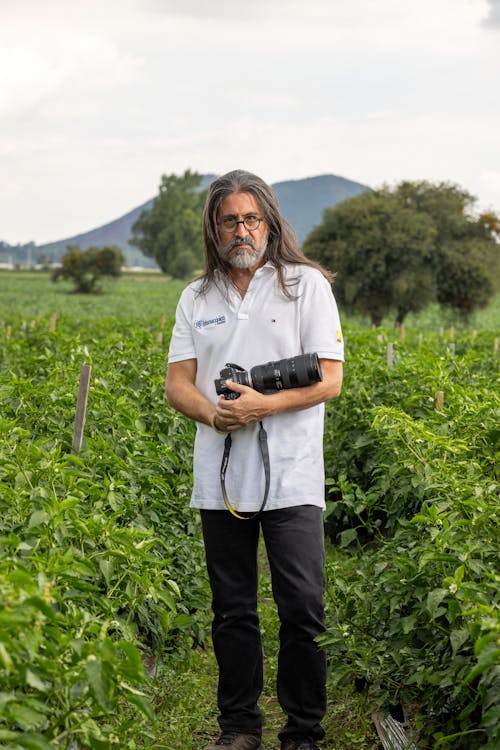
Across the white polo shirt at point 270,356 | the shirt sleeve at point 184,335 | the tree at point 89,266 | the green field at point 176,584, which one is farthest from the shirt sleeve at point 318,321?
the tree at point 89,266

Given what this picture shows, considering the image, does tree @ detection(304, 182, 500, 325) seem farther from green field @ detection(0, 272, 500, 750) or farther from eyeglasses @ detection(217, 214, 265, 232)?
eyeglasses @ detection(217, 214, 265, 232)

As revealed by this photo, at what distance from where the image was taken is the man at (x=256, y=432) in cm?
368

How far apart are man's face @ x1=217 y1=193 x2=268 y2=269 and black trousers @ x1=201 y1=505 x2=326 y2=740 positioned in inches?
38.3

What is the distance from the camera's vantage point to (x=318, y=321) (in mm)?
3670

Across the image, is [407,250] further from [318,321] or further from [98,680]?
[98,680]

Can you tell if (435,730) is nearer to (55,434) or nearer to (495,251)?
(55,434)

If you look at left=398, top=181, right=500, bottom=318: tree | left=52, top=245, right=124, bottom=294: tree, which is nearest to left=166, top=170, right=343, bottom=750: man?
left=398, top=181, right=500, bottom=318: tree

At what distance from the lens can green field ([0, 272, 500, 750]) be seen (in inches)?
98.7

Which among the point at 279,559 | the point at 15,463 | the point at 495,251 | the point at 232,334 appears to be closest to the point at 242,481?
the point at 279,559

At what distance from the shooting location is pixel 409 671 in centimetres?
386

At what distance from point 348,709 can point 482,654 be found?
1955mm

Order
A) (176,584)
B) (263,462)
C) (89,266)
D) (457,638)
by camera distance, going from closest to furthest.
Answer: (457,638) → (263,462) → (176,584) → (89,266)

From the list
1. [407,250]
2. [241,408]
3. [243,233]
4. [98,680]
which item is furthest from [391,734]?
[407,250]

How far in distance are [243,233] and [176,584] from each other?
4.81ft
